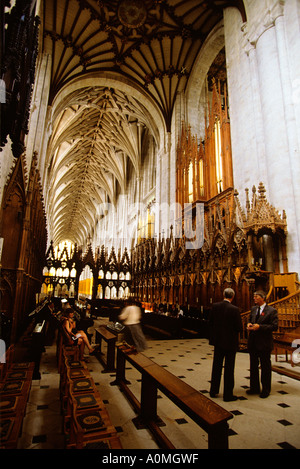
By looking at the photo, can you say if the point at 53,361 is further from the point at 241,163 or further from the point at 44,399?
the point at 241,163

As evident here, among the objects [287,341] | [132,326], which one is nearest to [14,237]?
[132,326]

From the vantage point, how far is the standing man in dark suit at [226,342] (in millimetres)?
3285

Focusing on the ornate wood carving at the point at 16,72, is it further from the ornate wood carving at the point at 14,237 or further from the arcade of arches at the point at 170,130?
the ornate wood carving at the point at 14,237

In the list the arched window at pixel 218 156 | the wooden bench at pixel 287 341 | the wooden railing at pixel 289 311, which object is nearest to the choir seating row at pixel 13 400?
the wooden bench at pixel 287 341

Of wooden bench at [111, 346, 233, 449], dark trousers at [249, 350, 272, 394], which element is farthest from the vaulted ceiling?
wooden bench at [111, 346, 233, 449]

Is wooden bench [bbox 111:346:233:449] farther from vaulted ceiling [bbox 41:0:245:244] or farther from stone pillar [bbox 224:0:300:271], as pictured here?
vaulted ceiling [bbox 41:0:245:244]

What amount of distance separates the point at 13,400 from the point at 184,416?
1.74 meters

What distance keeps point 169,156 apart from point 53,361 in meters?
14.1

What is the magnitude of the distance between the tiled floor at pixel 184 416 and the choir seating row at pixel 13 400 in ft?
1.15

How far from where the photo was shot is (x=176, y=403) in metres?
2.08

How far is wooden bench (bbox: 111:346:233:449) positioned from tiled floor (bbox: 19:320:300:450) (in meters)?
0.11

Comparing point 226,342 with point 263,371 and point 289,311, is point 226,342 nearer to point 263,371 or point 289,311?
point 263,371
